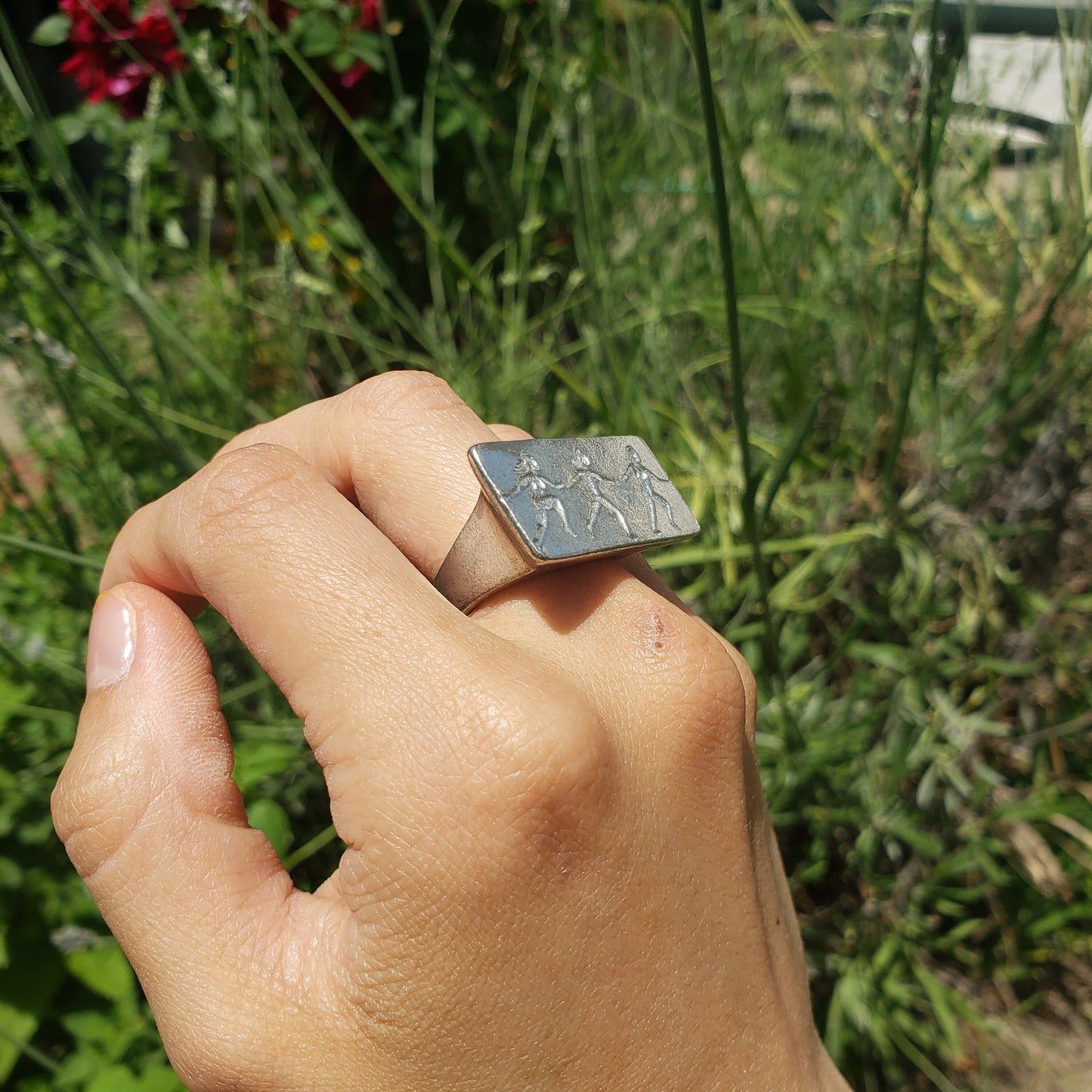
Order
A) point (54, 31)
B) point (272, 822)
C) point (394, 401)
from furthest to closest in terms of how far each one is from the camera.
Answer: point (54, 31) → point (272, 822) → point (394, 401)

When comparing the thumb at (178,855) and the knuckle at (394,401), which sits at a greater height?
the knuckle at (394,401)

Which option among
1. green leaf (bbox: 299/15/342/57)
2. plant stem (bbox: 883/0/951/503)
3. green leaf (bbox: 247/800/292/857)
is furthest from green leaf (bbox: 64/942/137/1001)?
green leaf (bbox: 299/15/342/57)

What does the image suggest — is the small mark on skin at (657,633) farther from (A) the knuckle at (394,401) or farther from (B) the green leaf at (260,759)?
(B) the green leaf at (260,759)

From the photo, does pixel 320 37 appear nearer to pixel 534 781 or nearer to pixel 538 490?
pixel 538 490

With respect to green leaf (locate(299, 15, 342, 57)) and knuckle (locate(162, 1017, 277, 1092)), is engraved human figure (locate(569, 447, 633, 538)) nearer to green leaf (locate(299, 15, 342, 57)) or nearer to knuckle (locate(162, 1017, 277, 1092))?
knuckle (locate(162, 1017, 277, 1092))

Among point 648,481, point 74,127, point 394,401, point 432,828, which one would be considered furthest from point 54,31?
point 432,828

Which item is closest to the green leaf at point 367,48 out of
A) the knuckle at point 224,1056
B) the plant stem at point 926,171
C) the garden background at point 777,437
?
the garden background at point 777,437
